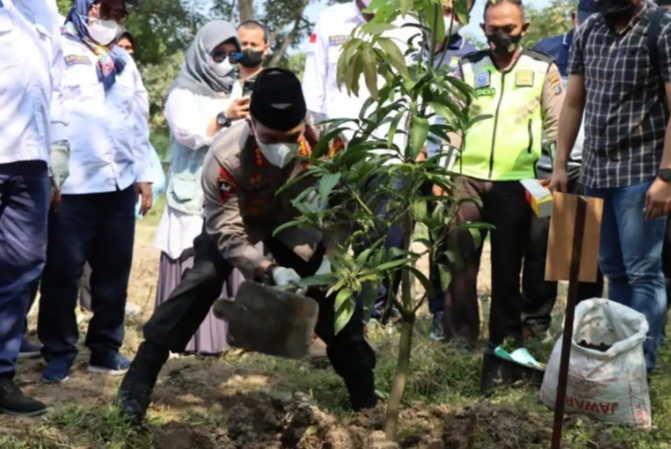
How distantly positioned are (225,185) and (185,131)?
4.92 feet

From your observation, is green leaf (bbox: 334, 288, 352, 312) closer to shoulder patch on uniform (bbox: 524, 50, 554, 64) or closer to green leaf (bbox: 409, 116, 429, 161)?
green leaf (bbox: 409, 116, 429, 161)

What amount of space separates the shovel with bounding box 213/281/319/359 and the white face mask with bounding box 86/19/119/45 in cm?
170

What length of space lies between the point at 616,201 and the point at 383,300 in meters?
1.93

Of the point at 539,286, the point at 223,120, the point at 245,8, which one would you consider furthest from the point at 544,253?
the point at 245,8

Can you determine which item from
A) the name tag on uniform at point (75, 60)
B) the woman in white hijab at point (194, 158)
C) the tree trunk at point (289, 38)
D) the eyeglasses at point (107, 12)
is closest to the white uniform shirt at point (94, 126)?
the name tag on uniform at point (75, 60)

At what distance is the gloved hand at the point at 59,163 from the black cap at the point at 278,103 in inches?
41.3

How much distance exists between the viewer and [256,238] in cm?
414

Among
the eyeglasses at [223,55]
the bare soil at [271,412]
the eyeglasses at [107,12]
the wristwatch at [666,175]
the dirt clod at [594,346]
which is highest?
the eyeglasses at [107,12]

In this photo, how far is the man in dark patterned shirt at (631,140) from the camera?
422cm

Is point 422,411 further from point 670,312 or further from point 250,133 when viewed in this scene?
point 670,312

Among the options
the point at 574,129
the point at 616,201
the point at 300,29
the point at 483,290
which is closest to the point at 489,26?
the point at 574,129

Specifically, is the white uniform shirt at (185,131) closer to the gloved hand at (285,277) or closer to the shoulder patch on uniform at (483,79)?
the shoulder patch on uniform at (483,79)

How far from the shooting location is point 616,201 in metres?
4.37

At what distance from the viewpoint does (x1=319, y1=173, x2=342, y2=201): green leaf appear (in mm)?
3127
